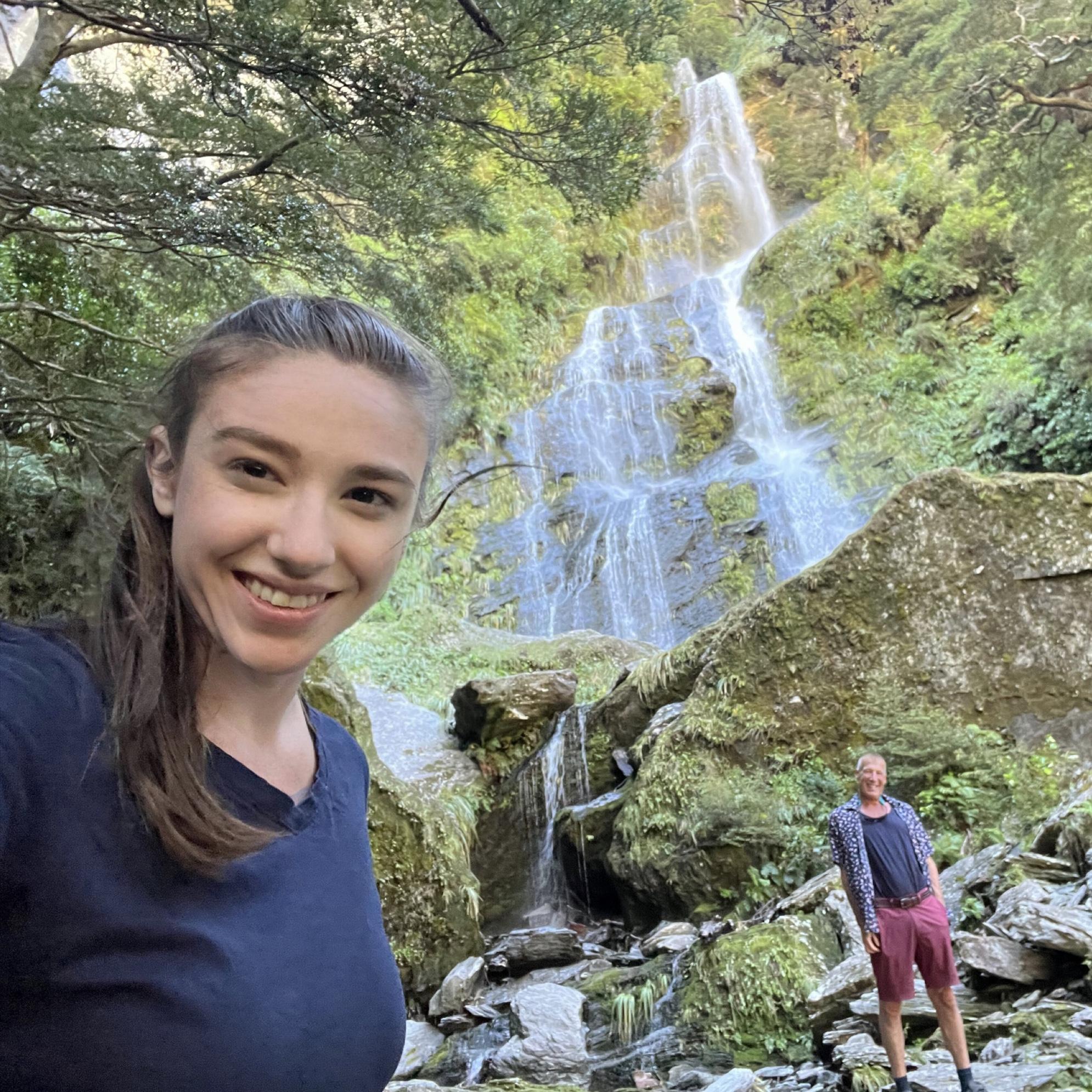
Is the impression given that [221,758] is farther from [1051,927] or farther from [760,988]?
[760,988]

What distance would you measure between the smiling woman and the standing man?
9.80 ft

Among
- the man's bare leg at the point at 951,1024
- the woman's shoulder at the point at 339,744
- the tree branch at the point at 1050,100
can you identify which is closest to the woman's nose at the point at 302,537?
the woman's shoulder at the point at 339,744

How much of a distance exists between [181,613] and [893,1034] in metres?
3.44

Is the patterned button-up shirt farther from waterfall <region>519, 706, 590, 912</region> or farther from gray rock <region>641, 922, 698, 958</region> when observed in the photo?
waterfall <region>519, 706, 590, 912</region>

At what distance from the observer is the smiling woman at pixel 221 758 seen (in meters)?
0.66

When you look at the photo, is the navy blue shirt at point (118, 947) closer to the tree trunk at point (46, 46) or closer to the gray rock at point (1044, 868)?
the gray rock at point (1044, 868)

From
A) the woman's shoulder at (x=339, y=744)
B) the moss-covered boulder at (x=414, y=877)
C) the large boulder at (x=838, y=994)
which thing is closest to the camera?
the woman's shoulder at (x=339, y=744)

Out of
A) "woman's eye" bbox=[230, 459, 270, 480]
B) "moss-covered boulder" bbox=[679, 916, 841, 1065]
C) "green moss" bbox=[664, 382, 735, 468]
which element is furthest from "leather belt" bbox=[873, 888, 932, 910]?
"green moss" bbox=[664, 382, 735, 468]

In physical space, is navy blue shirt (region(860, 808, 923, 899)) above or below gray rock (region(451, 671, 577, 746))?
below

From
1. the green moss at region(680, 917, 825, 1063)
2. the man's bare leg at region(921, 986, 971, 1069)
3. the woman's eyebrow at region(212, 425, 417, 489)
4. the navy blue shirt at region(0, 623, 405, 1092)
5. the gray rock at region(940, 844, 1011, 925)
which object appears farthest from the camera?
the gray rock at region(940, 844, 1011, 925)

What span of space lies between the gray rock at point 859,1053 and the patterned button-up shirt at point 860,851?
21.9 inches

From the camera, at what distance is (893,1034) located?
128 inches

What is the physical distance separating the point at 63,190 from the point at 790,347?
15.7m

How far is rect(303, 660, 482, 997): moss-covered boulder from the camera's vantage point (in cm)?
507
